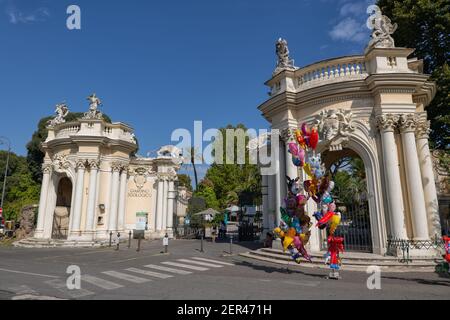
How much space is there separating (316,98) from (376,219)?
6.49 meters

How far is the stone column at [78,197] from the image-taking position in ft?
68.2

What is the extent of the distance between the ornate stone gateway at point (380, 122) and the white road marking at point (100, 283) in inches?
354

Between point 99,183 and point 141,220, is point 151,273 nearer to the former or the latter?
point 99,183

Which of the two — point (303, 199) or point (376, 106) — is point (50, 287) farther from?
point (376, 106)

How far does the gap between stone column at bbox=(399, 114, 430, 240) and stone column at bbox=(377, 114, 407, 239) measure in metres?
0.39

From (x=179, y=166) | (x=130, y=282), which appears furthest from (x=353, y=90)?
(x=179, y=166)

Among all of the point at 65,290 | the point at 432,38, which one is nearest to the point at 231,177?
the point at 432,38

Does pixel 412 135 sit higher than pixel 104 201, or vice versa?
pixel 412 135

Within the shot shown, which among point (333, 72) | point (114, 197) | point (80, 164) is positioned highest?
point (333, 72)

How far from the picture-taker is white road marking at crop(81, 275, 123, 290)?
8477 mm

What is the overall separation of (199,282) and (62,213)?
19443mm

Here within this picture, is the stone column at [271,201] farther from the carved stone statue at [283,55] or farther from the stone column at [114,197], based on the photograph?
the stone column at [114,197]

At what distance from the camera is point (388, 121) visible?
12961 mm

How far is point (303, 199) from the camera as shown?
10422mm
